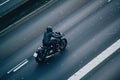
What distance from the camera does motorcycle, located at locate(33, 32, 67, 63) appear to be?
Answer: 52.4 feet

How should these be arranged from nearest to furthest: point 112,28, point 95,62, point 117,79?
1. point 117,79
2. point 95,62
3. point 112,28

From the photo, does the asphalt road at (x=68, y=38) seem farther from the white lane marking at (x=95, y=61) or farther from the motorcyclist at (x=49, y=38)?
the motorcyclist at (x=49, y=38)

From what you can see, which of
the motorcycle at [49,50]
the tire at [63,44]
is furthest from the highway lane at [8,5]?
the tire at [63,44]

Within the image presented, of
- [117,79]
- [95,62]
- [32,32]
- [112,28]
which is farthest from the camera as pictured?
[32,32]

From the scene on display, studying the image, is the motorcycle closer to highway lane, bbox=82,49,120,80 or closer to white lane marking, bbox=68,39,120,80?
white lane marking, bbox=68,39,120,80

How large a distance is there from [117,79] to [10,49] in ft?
23.9

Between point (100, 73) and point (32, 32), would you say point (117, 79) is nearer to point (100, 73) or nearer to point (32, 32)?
point (100, 73)

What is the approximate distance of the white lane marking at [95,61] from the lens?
49.9 feet

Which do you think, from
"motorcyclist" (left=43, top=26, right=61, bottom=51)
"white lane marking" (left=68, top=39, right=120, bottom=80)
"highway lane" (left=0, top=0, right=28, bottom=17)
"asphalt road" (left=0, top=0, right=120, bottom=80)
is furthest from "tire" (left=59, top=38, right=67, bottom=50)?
"highway lane" (left=0, top=0, right=28, bottom=17)

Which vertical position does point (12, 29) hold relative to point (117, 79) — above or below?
above

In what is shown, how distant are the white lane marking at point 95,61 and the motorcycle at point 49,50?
1989 millimetres

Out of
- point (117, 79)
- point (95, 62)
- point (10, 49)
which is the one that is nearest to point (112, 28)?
point (95, 62)

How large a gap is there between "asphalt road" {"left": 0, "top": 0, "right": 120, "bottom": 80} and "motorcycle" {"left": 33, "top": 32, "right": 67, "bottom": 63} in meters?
0.31

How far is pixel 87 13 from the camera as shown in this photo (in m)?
19.3
